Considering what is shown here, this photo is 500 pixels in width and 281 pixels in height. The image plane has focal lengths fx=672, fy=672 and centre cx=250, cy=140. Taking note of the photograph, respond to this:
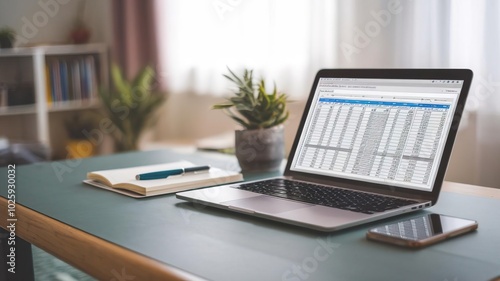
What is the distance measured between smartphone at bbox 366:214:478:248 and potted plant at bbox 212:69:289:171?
563 mm

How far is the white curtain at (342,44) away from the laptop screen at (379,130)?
1.21m

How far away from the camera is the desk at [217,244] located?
2.62 feet

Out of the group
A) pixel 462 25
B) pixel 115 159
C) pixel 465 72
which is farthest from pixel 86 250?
pixel 462 25

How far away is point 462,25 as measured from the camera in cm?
244

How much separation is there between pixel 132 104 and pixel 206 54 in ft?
1.94

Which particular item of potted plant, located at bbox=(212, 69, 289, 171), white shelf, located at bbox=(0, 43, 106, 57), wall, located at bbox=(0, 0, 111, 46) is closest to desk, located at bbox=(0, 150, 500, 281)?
potted plant, located at bbox=(212, 69, 289, 171)

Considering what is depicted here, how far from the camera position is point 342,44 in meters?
2.95

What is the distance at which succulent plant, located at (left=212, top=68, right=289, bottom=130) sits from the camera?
1.55m

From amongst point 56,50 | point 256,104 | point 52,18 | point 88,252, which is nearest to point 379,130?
point 256,104

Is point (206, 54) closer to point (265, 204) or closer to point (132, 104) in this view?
point (132, 104)

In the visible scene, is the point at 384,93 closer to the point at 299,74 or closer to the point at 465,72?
the point at 465,72

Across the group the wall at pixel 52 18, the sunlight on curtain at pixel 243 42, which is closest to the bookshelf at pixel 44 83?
the wall at pixel 52 18

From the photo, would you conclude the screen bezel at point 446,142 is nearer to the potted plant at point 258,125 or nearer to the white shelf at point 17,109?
the potted plant at point 258,125

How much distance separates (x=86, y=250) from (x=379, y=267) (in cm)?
43
